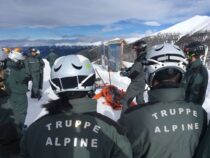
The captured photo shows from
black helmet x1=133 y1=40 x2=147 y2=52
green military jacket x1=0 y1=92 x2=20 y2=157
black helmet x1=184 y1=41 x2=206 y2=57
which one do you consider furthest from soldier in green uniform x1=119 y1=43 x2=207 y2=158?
black helmet x1=133 y1=40 x2=147 y2=52

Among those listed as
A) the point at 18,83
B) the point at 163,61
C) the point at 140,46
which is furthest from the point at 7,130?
the point at 140,46

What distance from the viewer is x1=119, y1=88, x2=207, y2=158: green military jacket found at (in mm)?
2545

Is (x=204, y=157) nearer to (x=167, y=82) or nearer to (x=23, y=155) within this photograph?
(x=167, y=82)

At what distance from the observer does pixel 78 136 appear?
2.34m

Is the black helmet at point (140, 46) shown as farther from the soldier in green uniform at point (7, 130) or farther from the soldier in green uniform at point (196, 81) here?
the soldier in green uniform at point (7, 130)

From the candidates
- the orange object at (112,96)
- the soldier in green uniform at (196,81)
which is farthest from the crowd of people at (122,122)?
the orange object at (112,96)

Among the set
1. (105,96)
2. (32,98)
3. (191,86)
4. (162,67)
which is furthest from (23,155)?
(32,98)

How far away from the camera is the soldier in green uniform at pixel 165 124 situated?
254 cm

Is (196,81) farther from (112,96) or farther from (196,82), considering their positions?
(112,96)

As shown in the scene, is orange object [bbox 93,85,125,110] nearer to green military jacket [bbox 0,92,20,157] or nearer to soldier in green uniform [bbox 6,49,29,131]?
soldier in green uniform [bbox 6,49,29,131]

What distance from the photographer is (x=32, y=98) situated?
12.7 metres

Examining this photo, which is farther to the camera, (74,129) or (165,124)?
(165,124)

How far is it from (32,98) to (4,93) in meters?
9.01

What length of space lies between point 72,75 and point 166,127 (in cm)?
83
